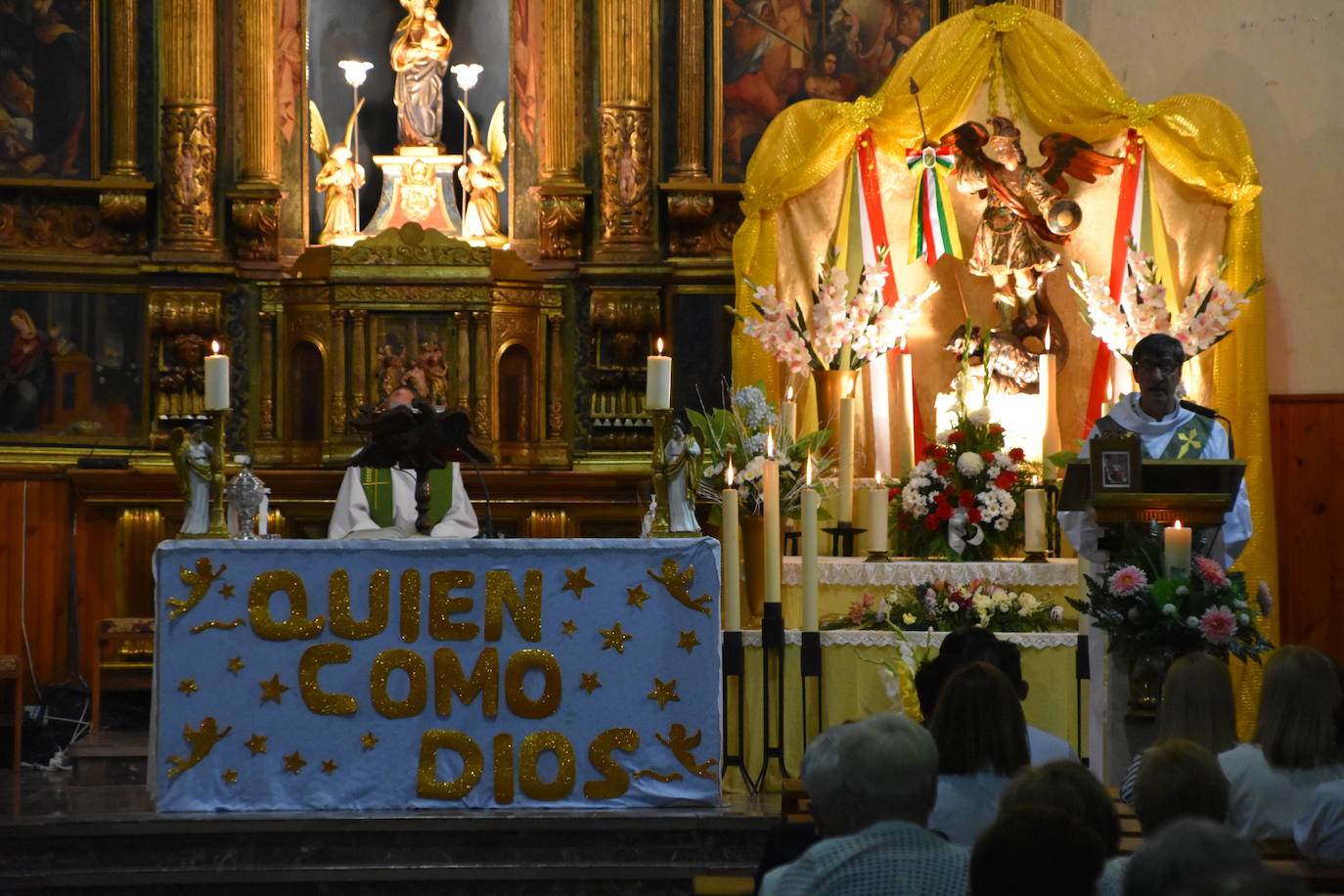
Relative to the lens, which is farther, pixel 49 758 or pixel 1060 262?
pixel 1060 262

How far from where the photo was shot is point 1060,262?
9.76 m

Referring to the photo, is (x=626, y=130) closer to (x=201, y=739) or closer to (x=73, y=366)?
(x=73, y=366)

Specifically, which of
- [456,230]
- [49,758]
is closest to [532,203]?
[456,230]

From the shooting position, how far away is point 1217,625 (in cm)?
575

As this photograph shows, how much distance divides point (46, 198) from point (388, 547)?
4.21 meters

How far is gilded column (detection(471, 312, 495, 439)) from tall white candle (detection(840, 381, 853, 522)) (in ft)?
7.03

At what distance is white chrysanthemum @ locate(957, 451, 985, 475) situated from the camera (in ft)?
27.5

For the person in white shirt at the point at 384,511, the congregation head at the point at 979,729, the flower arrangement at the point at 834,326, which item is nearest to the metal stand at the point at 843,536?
the flower arrangement at the point at 834,326

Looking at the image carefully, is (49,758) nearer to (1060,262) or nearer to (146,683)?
(146,683)

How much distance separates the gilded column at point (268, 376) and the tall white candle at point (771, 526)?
373 cm

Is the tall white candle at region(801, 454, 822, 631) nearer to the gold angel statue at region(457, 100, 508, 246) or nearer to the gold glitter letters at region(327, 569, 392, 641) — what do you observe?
the gold glitter letters at region(327, 569, 392, 641)

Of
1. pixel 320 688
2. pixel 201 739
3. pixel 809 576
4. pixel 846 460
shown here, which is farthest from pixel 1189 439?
pixel 201 739

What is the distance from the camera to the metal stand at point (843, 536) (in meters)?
8.43

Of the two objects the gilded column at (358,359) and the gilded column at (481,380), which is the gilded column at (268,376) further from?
the gilded column at (481,380)
